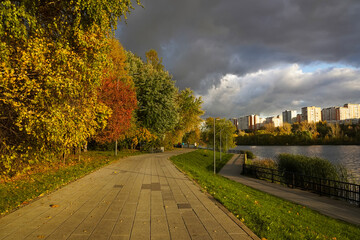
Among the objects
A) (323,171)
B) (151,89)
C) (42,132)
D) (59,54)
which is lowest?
(323,171)

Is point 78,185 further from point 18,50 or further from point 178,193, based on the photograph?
point 18,50

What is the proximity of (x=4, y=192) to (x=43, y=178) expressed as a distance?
2.86m

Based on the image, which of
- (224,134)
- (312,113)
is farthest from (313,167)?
(312,113)

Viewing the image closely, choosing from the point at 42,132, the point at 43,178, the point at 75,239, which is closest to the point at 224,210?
the point at 75,239

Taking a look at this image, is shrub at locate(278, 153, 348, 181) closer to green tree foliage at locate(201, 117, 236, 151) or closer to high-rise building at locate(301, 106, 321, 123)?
green tree foliage at locate(201, 117, 236, 151)

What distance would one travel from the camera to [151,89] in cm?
3008

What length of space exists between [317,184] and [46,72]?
16.8 m

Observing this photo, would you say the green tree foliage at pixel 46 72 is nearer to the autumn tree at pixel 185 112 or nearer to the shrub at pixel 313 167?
the shrub at pixel 313 167

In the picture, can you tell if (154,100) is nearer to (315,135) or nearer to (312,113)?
(315,135)

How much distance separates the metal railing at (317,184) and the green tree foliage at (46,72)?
13.7m

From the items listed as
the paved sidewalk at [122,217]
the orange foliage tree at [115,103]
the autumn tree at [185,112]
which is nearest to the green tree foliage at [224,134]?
the autumn tree at [185,112]

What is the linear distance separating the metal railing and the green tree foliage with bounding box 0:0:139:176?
13742mm

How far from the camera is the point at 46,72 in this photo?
623 centimetres

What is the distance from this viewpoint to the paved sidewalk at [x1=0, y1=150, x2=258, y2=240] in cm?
454
